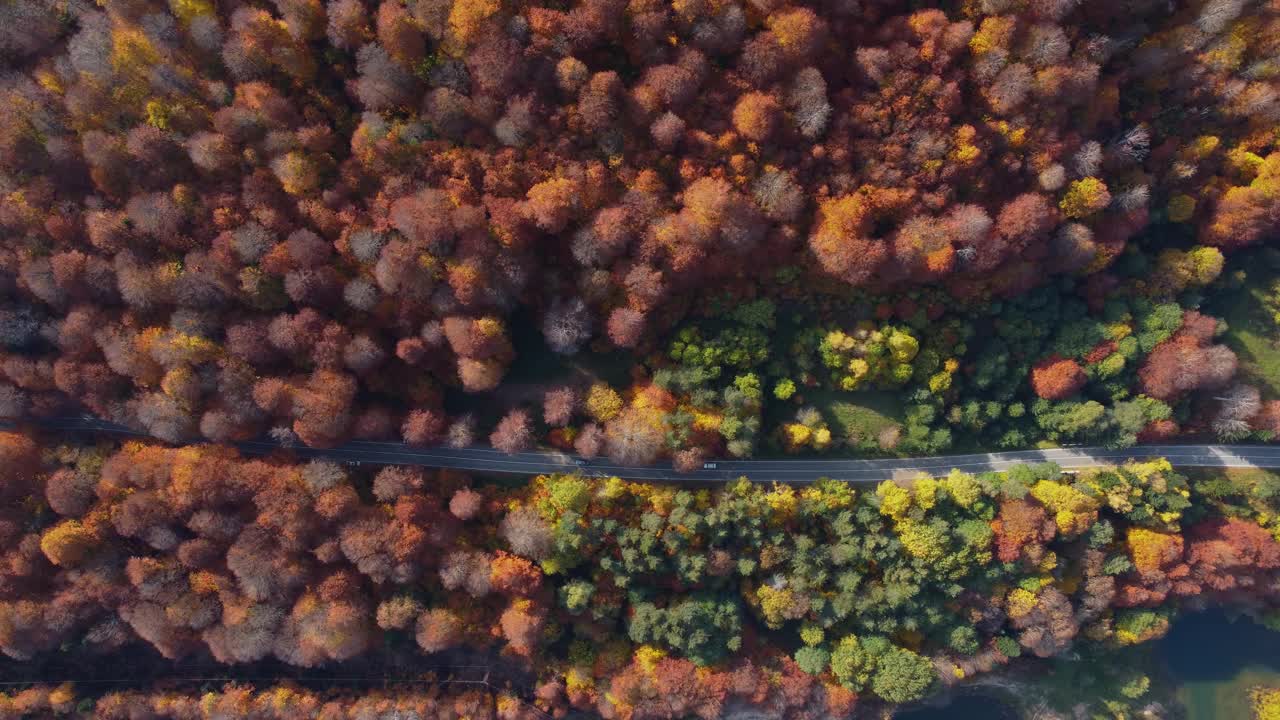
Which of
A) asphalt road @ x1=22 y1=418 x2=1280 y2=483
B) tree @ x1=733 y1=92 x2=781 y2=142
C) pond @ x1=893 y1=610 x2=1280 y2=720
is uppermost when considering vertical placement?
tree @ x1=733 y1=92 x2=781 y2=142

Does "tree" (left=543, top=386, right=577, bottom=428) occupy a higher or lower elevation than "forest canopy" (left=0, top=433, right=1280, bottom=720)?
higher

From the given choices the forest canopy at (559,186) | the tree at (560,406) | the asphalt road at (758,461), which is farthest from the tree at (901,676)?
the tree at (560,406)

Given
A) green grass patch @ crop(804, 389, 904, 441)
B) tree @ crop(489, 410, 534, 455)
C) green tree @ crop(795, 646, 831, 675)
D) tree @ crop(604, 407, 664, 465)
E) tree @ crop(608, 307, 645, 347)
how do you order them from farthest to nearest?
green grass patch @ crop(804, 389, 904, 441) → green tree @ crop(795, 646, 831, 675) → tree @ crop(489, 410, 534, 455) → tree @ crop(604, 407, 664, 465) → tree @ crop(608, 307, 645, 347)

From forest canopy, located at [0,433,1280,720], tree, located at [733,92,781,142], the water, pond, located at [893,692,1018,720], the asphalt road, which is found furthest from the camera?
pond, located at [893,692,1018,720]

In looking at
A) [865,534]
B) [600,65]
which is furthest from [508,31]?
[865,534]

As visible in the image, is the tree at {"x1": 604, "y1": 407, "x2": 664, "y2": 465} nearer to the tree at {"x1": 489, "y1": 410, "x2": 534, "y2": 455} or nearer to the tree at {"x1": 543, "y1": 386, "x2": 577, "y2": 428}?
the tree at {"x1": 543, "y1": 386, "x2": 577, "y2": 428}

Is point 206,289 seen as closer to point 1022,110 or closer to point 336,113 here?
point 336,113

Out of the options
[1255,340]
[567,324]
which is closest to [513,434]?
[567,324]

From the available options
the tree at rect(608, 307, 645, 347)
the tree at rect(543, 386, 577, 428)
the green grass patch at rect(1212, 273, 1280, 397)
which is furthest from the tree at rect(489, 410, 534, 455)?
the green grass patch at rect(1212, 273, 1280, 397)
